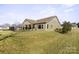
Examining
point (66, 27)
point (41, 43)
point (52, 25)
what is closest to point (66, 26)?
point (66, 27)

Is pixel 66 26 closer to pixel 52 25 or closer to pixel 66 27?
pixel 66 27

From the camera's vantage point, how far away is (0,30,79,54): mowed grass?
682cm

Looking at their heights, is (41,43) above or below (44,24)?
below

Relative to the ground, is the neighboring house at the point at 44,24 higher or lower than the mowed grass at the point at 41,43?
higher

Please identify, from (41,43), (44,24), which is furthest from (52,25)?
(41,43)

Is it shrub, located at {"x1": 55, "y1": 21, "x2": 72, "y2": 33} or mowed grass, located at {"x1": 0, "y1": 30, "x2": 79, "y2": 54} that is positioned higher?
shrub, located at {"x1": 55, "y1": 21, "x2": 72, "y2": 33}

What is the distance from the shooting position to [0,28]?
6.84 metres

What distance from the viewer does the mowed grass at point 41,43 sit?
22.4ft

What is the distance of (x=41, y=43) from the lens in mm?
6840

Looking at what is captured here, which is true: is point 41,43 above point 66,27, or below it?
below
